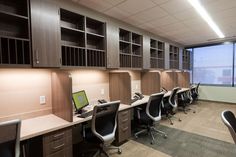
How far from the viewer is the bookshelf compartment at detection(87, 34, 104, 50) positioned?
2.80 meters

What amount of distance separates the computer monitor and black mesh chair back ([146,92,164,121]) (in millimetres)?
1246

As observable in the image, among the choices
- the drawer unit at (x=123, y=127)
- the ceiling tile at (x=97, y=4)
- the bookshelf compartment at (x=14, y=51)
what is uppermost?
the ceiling tile at (x=97, y=4)

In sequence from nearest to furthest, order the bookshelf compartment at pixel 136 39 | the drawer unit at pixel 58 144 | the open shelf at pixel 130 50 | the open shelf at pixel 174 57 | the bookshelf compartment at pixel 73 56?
the drawer unit at pixel 58 144 < the bookshelf compartment at pixel 73 56 < the open shelf at pixel 130 50 < the bookshelf compartment at pixel 136 39 < the open shelf at pixel 174 57

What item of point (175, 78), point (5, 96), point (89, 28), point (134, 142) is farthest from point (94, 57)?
point (175, 78)

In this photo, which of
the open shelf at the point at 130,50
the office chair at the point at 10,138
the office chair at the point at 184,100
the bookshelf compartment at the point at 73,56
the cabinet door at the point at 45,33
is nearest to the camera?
the office chair at the point at 10,138

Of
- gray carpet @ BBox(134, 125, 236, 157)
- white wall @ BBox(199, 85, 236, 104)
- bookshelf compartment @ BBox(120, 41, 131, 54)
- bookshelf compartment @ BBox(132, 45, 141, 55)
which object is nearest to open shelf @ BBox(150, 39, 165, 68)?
bookshelf compartment @ BBox(132, 45, 141, 55)

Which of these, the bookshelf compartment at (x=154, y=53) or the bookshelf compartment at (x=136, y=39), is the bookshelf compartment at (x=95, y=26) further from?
the bookshelf compartment at (x=154, y=53)

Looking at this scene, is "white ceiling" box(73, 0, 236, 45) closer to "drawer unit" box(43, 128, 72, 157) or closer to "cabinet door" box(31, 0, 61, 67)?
"cabinet door" box(31, 0, 61, 67)

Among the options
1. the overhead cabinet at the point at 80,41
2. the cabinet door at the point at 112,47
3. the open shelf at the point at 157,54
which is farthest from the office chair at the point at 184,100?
the overhead cabinet at the point at 80,41

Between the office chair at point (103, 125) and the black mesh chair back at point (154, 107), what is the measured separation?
2.95 ft

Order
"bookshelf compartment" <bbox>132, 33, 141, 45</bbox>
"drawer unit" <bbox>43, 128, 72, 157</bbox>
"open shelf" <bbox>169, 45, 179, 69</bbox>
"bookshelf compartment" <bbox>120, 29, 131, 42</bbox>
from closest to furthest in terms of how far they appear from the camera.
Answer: "drawer unit" <bbox>43, 128, 72, 157</bbox>, "bookshelf compartment" <bbox>120, 29, 131, 42</bbox>, "bookshelf compartment" <bbox>132, 33, 141, 45</bbox>, "open shelf" <bbox>169, 45, 179, 69</bbox>

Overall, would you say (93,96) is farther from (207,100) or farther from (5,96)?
(207,100)

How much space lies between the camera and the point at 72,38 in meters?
2.62

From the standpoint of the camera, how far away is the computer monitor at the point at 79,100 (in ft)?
8.05
